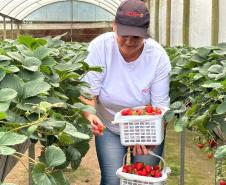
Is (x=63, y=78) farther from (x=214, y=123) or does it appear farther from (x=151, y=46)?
(x=151, y=46)

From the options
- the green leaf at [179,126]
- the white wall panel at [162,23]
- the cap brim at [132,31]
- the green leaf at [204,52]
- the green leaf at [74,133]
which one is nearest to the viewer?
the green leaf at [74,133]

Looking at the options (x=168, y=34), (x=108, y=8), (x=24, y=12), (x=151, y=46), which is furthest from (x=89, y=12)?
(x=151, y=46)

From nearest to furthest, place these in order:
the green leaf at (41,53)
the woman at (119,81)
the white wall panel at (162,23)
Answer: the green leaf at (41,53) < the woman at (119,81) < the white wall panel at (162,23)

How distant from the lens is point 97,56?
315 centimetres

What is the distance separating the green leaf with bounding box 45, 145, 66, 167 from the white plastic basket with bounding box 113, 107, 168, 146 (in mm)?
1392

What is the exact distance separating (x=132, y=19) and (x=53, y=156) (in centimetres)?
158

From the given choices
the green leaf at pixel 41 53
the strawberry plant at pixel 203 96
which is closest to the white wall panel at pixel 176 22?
the strawberry plant at pixel 203 96

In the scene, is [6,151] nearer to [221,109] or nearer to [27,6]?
[221,109]

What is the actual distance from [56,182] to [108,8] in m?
29.1

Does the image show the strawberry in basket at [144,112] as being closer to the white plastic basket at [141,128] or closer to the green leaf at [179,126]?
the white plastic basket at [141,128]

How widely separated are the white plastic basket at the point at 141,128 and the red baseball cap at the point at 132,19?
509 millimetres

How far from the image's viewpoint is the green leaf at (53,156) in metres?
1.45

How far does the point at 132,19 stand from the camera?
113 inches

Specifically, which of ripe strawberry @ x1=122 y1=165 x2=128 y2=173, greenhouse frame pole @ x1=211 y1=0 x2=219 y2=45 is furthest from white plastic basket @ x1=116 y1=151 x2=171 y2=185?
greenhouse frame pole @ x1=211 y1=0 x2=219 y2=45
